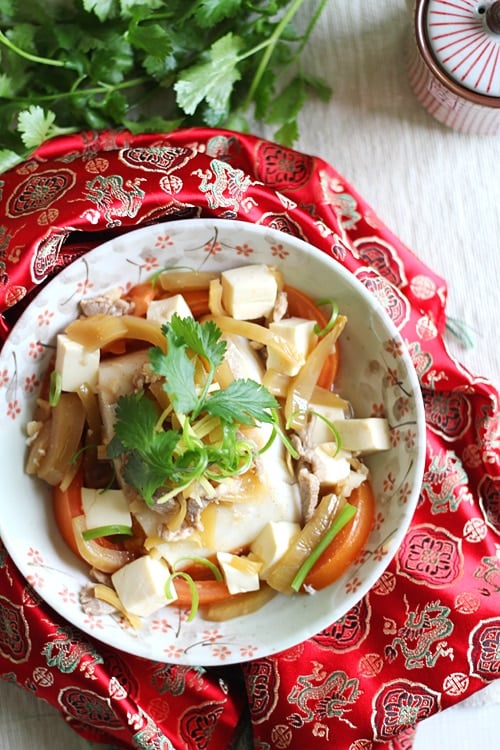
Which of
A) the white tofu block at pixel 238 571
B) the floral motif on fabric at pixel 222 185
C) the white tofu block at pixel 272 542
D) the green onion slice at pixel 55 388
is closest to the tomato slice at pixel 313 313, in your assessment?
the floral motif on fabric at pixel 222 185

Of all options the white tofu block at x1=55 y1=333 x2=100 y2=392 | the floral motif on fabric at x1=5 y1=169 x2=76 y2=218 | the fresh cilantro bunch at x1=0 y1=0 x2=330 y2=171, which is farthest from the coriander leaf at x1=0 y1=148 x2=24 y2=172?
the white tofu block at x1=55 y1=333 x2=100 y2=392

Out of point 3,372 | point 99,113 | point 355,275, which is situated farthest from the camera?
point 99,113

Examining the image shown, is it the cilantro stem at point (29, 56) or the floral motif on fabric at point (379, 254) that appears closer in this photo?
the cilantro stem at point (29, 56)

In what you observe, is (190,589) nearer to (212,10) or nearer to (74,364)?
(74,364)

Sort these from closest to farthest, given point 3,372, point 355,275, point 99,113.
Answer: point 3,372 → point 355,275 → point 99,113

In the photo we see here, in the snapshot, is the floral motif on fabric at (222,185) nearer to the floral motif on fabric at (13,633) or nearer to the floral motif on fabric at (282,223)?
the floral motif on fabric at (282,223)

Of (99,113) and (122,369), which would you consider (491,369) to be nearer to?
(122,369)

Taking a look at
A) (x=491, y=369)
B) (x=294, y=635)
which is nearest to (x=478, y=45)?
(x=491, y=369)
